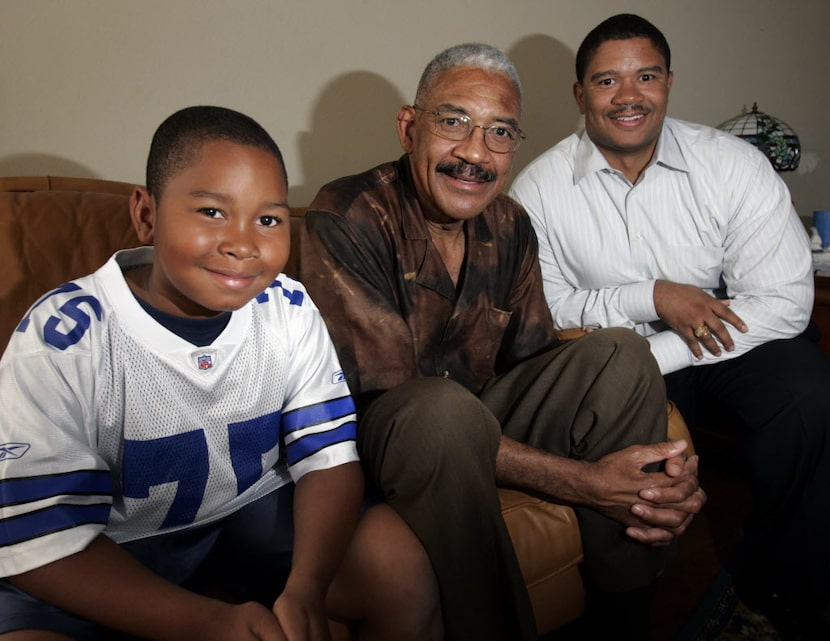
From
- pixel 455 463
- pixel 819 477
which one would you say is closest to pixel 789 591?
pixel 819 477

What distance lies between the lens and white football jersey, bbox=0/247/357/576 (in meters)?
0.76

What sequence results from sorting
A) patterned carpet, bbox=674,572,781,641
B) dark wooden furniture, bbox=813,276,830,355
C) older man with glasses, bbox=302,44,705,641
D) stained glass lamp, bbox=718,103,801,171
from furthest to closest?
stained glass lamp, bbox=718,103,801,171 → dark wooden furniture, bbox=813,276,830,355 → patterned carpet, bbox=674,572,781,641 → older man with glasses, bbox=302,44,705,641

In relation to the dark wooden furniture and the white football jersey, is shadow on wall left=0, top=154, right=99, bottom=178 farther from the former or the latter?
the dark wooden furniture

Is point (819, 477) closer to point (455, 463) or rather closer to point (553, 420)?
point (553, 420)

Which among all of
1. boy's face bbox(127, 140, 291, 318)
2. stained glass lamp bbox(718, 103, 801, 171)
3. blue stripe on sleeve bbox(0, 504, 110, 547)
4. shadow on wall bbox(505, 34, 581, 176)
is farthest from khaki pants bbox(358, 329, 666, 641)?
stained glass lamp bbox(718, 103, 801, 171)

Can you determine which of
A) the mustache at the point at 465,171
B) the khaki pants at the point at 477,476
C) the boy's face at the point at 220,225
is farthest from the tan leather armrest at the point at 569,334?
the boy's face at the point at 220,225

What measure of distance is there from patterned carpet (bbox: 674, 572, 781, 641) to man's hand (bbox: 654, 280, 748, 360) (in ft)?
1.96

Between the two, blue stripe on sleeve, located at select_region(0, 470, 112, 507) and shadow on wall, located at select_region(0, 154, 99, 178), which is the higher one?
shadow on wall, located at select_region(0, 154, 99, 178)

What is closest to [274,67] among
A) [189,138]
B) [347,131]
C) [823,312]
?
[347,131]

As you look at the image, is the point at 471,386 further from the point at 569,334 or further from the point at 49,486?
the point at 49,486

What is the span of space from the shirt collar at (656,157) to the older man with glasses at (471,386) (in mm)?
527

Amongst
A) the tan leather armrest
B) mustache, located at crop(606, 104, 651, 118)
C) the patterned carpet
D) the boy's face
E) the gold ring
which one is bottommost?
the patterned carpet

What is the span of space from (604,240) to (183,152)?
1.27m

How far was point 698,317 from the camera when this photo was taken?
64.1 inches
